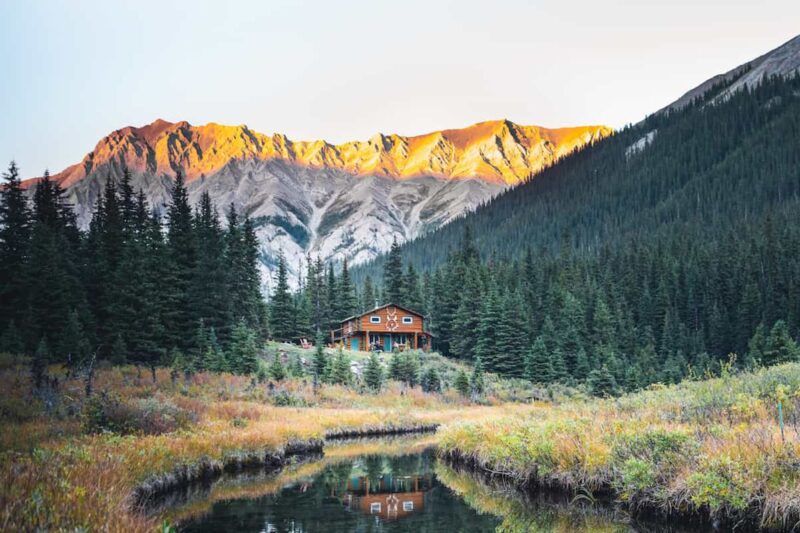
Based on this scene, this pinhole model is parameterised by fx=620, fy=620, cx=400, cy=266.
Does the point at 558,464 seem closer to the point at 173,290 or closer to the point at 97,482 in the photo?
the point at 97,482

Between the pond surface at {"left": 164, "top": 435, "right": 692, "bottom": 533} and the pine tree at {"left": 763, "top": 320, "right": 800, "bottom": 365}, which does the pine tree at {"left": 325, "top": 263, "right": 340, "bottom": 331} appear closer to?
the pine tree at {"left": 763, "top": 320, "right": 800, "bottom": 365}

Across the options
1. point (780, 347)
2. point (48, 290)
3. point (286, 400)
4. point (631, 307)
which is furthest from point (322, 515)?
point (631, 307)

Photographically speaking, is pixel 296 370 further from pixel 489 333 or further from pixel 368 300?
pixel 368 300

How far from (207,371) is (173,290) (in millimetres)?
7323

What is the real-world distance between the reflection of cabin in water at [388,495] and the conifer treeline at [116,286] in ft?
57.7

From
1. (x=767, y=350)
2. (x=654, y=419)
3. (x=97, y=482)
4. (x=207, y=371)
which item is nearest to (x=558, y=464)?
(x=654, y=419)

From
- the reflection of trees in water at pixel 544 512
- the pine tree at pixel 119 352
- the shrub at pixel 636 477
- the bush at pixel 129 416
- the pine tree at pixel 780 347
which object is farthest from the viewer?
the pine tree at pixel 780 347

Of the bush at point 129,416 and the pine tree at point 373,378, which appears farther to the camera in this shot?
the pine tree at point 373,378

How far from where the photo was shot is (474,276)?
87.6 meters

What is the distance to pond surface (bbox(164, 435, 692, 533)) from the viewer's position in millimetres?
15297

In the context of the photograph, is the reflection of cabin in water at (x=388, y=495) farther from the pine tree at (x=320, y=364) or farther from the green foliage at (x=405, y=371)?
the green foliage at (x=405, y=371)

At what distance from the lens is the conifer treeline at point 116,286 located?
41781 mm

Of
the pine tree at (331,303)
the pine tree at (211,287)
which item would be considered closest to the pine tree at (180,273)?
the pine tree at (211,287)

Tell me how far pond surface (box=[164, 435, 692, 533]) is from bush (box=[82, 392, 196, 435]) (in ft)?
14.0
